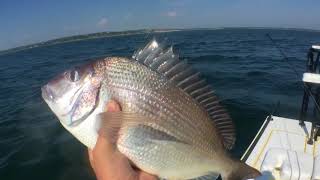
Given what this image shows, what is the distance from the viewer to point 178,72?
2.50 meters

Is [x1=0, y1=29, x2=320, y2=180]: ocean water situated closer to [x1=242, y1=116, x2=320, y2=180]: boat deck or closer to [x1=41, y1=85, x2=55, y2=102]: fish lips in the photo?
[x1=242, y1=116, x2=320, y2=180]: boat deck

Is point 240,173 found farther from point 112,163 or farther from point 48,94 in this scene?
point 48,94

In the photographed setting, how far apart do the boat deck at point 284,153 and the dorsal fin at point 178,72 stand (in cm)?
306

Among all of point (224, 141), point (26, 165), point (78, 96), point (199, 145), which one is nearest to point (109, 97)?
point (78, 96)

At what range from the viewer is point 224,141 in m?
2.80

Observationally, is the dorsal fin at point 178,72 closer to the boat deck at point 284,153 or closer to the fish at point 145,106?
the fish at point 145,106

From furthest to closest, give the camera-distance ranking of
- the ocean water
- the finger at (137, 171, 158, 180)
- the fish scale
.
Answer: the ocean water → the finger at (137, 171, 158, 180) → the fish scale

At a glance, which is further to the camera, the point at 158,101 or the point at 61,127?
the point at 61,127

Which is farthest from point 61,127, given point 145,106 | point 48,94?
point 145,106

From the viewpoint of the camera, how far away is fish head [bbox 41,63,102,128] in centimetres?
236

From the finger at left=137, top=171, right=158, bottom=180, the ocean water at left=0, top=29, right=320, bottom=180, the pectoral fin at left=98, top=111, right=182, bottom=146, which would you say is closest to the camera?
the pectoral fin at left=98, top=111, right=182, bottom=146

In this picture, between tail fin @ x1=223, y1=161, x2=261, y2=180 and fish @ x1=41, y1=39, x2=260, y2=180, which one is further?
tail fin @ x1=223, y1=161, x2=261, y2=180

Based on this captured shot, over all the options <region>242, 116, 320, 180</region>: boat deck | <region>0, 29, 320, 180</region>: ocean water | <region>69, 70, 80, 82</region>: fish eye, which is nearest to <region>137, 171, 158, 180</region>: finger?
<region>69, 70, 80, 82</region>: fish eye

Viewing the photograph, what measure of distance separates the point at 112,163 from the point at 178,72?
851 mm
